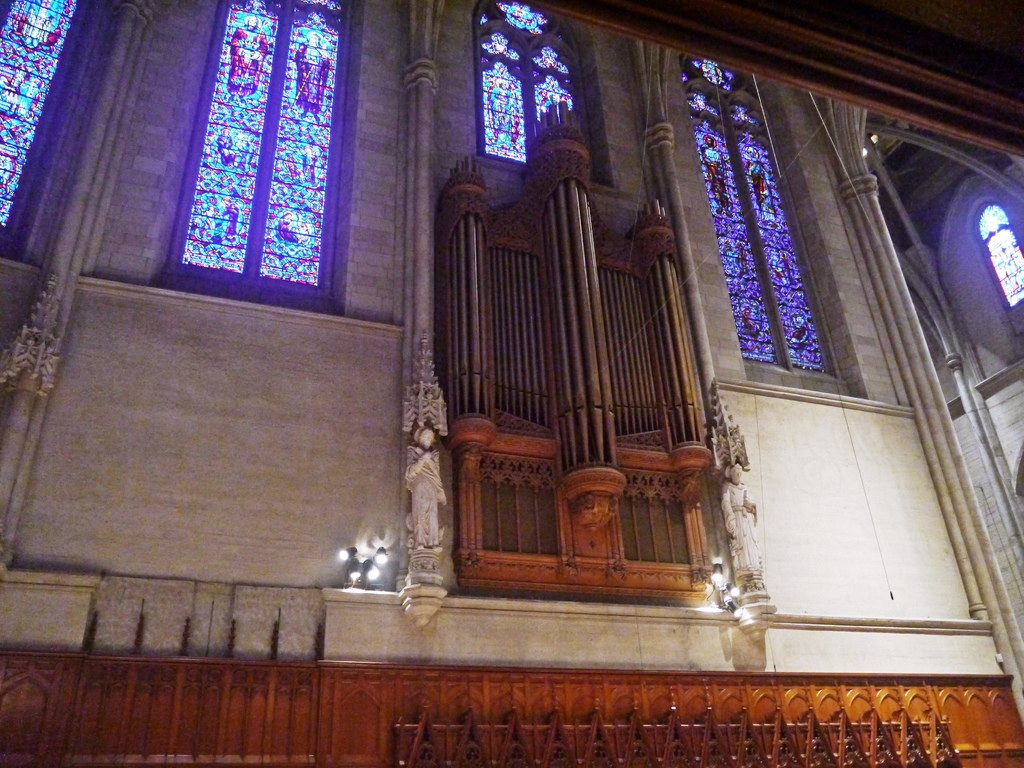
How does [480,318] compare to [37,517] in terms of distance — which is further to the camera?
[480,318]

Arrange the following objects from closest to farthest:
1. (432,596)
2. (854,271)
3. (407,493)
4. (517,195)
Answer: (432,596) < (407,493) < (517,195) < (854,271)

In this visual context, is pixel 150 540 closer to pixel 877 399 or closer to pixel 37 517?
pixel 37 517

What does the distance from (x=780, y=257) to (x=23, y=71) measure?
1229cm

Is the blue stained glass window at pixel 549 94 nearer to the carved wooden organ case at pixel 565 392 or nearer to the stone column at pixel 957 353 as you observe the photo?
the carved wooden organ case at pixel 565 392

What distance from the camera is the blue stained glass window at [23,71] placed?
10.9 m

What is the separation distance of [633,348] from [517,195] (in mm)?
3275

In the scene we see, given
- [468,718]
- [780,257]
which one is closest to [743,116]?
[780,257]

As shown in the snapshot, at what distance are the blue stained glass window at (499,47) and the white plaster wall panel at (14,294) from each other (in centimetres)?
880

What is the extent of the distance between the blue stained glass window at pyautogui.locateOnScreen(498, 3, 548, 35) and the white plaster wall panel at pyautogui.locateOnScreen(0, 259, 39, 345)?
971 cm

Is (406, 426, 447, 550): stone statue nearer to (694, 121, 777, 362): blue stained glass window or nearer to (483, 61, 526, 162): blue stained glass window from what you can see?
(483, 61, 526, 162): blue stained glass window

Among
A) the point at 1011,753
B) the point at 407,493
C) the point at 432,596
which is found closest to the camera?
the point at 432,596

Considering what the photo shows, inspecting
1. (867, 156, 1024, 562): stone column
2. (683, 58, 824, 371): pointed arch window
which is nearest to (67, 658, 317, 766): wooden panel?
(683, 58, 824, 371): pointed arch window

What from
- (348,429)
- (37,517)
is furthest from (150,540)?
(348,429)

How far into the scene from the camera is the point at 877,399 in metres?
14.1
